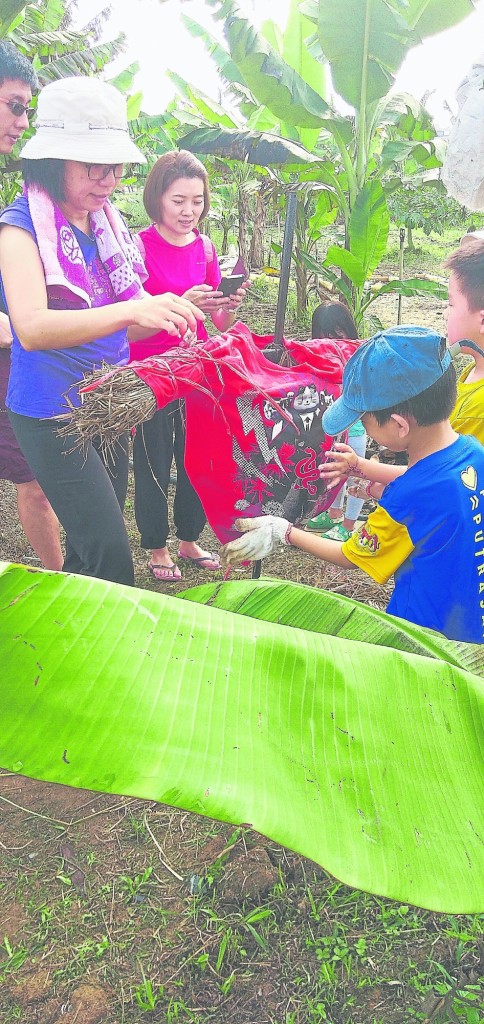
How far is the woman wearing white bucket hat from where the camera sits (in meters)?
1.82

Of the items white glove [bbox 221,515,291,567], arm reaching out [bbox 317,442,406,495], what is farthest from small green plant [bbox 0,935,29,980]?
arm reaching out [bbox 317,442,406,495]

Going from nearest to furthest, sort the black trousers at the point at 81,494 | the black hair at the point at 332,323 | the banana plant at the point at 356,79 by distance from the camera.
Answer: the black trousers at the point at 81,494 < the black hair at the point at 332,323 < the banana plant at the point at 356,79

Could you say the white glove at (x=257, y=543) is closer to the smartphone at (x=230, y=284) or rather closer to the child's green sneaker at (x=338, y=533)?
the smartphone at (x=230, y=284)

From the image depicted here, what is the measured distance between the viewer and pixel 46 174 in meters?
1.89

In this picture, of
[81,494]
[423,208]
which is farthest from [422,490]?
[423,208]

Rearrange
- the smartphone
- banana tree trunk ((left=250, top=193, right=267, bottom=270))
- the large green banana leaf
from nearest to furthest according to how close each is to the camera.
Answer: the large green banana leaf → the smartphone → banana tree trunk ((left=250, top=193, right=267, bottom=270))

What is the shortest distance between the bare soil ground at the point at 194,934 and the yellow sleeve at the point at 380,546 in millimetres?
879

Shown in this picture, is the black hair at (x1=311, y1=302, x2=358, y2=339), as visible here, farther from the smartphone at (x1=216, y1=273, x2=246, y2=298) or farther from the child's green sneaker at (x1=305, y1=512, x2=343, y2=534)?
the smartphone at (x1=216, y1=273, x2=246, y2=298)

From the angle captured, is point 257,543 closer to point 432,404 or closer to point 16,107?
point 432,404

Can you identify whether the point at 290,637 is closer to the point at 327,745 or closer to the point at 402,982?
the point at 327,745

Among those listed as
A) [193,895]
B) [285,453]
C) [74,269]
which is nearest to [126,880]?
[193,895]

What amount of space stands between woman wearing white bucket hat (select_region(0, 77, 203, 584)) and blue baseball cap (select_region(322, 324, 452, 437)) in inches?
18.1

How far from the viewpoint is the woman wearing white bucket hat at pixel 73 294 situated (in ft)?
5.97

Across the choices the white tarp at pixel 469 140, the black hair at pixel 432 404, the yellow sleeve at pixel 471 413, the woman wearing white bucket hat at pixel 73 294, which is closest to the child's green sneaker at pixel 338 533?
the yellow sleeve at pixel 471 413
